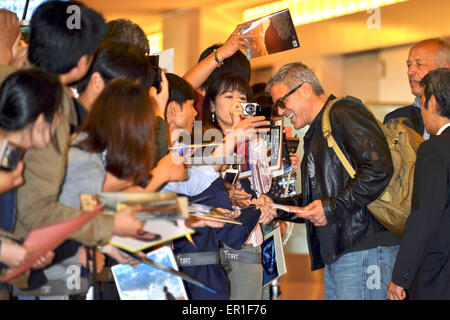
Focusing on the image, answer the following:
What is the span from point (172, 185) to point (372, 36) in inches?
230

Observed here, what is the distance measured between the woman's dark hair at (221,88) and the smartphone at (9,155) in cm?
160

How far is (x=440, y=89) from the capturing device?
8.52 ft

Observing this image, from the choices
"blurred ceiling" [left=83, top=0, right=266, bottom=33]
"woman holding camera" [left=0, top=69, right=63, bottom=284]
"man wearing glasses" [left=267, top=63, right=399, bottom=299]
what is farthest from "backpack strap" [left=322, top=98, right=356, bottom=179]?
"blurred ceiling" [left=83, top=0, right=266, bottom=33]

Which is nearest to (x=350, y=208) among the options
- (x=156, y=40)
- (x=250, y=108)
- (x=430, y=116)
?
(x=430, y=116)

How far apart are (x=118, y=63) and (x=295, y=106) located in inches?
45.3

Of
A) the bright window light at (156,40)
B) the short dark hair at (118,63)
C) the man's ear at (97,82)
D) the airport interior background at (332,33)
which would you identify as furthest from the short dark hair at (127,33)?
the bright window light at (156,40)

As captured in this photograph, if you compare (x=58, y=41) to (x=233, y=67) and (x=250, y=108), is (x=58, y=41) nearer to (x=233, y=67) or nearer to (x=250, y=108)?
(x=250, y=108)

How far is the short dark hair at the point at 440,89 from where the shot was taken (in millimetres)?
2576

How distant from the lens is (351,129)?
255 centimetres

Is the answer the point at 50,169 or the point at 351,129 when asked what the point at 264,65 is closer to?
the point at 351,129

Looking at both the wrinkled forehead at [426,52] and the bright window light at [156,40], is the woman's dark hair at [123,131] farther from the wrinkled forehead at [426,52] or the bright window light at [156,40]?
the bright window light at [156,40]

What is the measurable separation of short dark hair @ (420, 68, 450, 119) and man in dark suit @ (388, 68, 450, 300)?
0.18 meters

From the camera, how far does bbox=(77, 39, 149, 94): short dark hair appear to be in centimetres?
195
